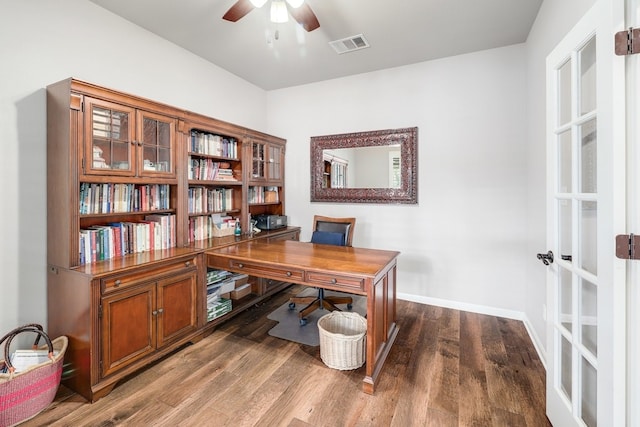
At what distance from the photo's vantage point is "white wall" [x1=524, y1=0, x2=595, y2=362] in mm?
2172

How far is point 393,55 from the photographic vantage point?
3229mm

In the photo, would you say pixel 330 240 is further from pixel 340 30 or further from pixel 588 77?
pixel 588 77

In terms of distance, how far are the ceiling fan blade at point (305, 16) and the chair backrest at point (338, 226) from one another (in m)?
1.85

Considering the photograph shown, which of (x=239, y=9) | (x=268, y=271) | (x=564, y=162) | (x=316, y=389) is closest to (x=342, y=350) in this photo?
(x=316, y=389)

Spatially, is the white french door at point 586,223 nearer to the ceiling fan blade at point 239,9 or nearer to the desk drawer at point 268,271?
the desk drawer at point 268,271

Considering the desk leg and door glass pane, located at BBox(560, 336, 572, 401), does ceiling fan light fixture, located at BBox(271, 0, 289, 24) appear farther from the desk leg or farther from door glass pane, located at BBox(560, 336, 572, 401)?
door glass pane, located at BBox(560, 336, 572, 401)

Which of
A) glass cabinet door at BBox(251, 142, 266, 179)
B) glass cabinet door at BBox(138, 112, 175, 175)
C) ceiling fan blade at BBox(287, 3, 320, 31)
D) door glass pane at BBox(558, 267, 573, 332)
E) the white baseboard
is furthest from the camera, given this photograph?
glass cabinet door at BBox(251, 142, 266, 179)

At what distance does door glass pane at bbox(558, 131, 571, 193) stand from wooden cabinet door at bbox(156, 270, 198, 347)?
2692 millimetres

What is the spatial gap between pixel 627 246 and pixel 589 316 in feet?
1.48

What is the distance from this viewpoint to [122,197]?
91.7 inches

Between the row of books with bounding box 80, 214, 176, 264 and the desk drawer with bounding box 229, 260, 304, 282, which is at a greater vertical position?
the row of books with bounding box 80, 214, 176, 264

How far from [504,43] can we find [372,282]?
113 inches

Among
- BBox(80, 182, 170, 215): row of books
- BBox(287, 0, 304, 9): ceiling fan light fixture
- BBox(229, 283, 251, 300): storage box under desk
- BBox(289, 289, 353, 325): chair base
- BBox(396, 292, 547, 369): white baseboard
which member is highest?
BBox(287, 0, 304, 9): ceiling fan light fixture

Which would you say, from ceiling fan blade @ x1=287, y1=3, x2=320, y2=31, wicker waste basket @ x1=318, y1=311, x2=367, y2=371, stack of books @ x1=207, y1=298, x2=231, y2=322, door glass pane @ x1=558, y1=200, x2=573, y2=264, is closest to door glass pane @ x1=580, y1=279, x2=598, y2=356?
door glass pane @ x1=558, y1=200, x2=573, y2=264
